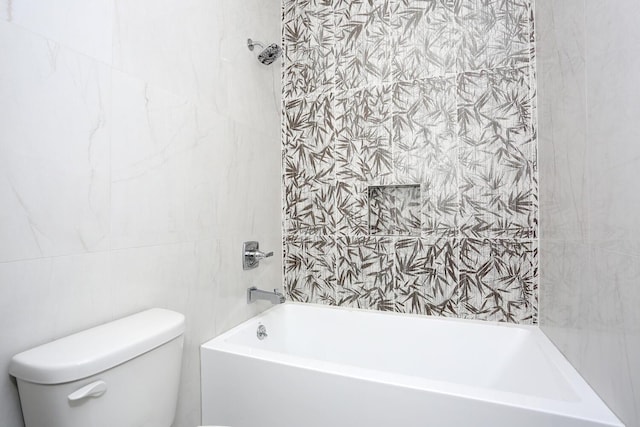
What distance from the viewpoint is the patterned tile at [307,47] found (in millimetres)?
1905

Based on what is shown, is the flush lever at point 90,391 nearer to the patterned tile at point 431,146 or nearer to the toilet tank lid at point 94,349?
the toilet tank lid at point 94,349

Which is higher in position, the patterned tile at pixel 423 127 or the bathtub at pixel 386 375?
the patterned tile at pixel 423 127

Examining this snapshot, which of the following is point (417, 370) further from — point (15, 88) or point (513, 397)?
point (15, 88)

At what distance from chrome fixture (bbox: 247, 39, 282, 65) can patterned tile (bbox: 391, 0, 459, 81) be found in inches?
24.9

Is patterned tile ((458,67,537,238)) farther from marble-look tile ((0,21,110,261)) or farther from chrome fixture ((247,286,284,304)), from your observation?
marble-look tile ((0,21,110,261))

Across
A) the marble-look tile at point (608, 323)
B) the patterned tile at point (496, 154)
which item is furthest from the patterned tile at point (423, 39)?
the marble-look tile at point (608, 323)

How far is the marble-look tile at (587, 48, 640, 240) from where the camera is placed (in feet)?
2.62

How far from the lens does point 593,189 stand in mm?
1016

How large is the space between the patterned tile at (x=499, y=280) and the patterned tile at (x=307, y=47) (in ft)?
4.09

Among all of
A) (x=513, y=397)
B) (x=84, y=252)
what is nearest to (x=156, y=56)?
(x=84, y=252)

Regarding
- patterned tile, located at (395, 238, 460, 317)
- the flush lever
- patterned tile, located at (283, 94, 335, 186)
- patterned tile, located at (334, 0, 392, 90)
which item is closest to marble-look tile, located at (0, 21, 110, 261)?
the flush lever

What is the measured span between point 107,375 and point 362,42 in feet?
6.17

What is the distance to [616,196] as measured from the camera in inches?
34.6

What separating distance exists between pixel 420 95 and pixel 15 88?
5.27ft
